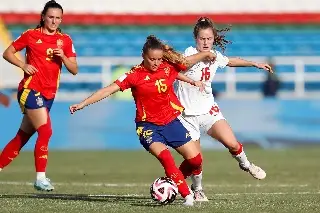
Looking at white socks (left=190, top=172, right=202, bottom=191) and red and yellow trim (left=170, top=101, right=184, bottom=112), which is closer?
red and yellow trim (left=170, top=101, right=184, bottom=112)

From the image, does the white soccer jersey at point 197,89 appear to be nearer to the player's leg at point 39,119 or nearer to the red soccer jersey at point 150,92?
the red soccer jersey at point 150,92

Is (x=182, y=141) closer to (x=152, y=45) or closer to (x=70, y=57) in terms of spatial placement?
(x=152, y=45)

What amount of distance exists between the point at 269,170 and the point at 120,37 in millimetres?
18057

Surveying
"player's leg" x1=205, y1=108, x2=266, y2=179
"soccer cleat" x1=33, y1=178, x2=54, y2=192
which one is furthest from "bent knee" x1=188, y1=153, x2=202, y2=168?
"soccer cleat" x1=33, y1=178, x2=54, y2=192

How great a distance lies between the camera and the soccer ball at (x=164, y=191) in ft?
36.1

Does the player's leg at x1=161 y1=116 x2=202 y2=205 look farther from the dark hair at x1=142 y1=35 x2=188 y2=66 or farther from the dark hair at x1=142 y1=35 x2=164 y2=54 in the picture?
the dark hair at x1=142 y1=35 x2=164 y2=54

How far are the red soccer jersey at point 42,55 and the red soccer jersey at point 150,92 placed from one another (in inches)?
72.8

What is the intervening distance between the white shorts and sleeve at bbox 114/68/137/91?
1.38 meters

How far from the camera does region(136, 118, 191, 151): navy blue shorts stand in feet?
36.8

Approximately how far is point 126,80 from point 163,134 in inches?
28.3

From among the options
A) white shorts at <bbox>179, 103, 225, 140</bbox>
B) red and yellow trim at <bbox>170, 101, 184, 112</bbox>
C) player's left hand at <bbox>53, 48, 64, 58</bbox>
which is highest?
player's left hand at <bbox>53, 48, 64, 58</bbox>
